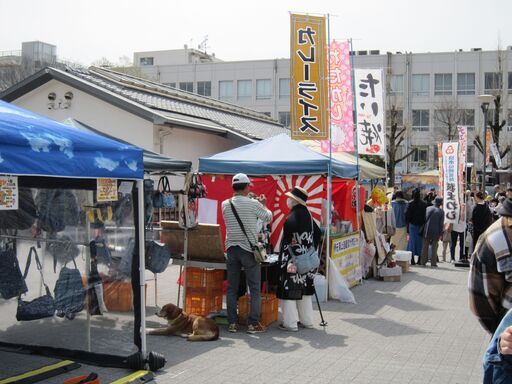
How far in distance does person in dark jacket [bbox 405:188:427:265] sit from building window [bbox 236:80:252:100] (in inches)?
1742

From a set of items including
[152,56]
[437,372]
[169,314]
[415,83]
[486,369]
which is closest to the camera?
[486,369]

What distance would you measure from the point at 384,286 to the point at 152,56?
7708cm

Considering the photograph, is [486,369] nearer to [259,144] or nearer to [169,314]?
[169,314]

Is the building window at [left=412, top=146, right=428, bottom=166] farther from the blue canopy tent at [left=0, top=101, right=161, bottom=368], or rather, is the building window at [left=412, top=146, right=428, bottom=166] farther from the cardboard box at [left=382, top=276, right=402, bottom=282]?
the blue canopy tent at [left=0, top=101, right=161, bottom=368]

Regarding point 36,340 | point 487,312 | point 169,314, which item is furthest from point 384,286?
point 487,312

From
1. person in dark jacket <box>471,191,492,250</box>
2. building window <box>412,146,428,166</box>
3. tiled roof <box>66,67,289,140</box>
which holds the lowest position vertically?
person in dark jacket <box>471,191,492,250</box>

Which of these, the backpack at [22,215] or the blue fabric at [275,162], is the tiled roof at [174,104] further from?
the backpack at [22,215]

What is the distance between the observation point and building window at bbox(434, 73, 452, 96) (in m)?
53.5

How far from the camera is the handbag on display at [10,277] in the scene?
674 cm

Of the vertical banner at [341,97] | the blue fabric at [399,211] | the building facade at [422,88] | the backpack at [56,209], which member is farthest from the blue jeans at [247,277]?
the building facade at [422,88]

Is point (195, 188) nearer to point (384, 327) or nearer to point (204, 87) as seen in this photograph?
point (384, 327)

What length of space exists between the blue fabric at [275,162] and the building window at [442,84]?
45205mm

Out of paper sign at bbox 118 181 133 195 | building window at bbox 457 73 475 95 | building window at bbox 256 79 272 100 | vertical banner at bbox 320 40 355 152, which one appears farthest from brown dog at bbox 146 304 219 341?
building window at bbox 256 79 272 100

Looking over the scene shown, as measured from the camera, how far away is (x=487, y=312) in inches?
116
